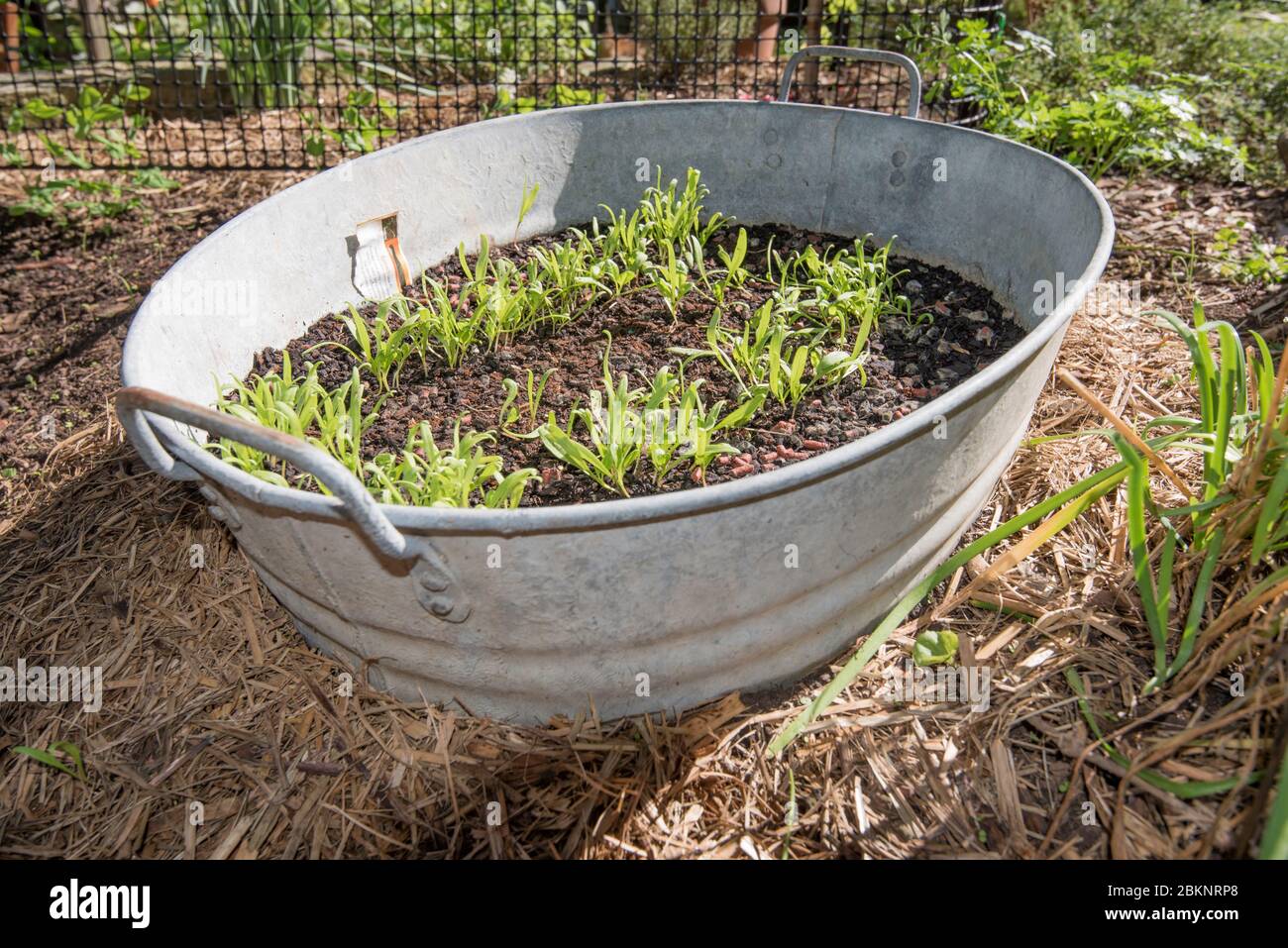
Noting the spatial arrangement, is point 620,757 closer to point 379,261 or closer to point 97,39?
point 379,261

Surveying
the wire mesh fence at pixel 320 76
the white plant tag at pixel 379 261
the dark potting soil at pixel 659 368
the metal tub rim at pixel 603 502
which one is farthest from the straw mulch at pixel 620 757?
the wire mesh fence at pixel 320 76

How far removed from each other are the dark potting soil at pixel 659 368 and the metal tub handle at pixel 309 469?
45 cm

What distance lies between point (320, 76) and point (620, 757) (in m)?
3.74

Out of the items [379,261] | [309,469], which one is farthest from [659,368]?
[309,469]

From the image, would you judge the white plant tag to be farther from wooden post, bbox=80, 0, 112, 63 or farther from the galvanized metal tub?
wooden post, bbox=80, 0, 112, 63

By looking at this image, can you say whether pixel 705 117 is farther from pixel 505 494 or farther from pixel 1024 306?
pixel 505 494

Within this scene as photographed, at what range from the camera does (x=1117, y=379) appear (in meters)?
2.45

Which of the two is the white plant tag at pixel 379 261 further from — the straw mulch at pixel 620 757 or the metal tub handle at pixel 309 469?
the metal tub handle at pixel 309 469

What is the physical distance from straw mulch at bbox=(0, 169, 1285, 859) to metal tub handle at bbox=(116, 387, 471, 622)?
43cm

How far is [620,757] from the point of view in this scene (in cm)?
159

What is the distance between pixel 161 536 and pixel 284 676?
1.78 ft

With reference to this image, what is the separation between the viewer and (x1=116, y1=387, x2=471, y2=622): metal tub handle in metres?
1.14

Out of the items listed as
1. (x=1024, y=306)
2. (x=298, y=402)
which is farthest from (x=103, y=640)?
(x=1024, y=306)

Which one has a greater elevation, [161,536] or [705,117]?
[705,117]
